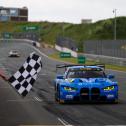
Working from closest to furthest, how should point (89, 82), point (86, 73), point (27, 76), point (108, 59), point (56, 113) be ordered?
point (27, 76) < point (56, 113) < point (89, 82) < point (86, 73) < point (108, 59)

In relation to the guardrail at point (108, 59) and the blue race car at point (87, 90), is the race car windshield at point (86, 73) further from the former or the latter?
the guardrail at point (108, 59)

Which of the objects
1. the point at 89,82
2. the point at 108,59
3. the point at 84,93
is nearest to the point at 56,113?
the point at 84,93

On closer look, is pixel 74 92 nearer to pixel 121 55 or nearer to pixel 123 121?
pixel 123 121

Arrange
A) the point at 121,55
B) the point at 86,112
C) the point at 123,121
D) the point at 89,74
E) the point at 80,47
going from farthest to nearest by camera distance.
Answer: the point at 80,47 < the point at 121,55 < the point at 89,74 < the point at 86,112 < the point at 123,121

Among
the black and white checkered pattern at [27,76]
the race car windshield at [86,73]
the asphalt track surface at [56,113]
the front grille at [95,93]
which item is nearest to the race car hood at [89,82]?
the front grille at [95,93]

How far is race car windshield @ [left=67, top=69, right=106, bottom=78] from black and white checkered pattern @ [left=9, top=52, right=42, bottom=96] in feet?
18.2

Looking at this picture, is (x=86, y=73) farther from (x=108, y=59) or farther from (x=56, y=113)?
(x=108, y=59)

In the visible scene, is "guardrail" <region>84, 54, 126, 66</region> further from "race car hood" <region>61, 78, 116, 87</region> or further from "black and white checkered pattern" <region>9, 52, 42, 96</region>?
"black and white checkered pattern" <region>9, 52, 42, 96</region>

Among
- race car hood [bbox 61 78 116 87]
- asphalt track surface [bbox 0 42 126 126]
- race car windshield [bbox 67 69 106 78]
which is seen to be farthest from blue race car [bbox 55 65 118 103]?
race car windshield [bbox 67 69 106 78]

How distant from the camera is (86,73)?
1888 centimetres

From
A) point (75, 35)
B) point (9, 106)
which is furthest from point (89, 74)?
point (75, 35)

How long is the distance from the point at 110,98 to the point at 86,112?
2403mm

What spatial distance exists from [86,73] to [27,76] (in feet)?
19.4

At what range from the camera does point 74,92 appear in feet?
58.4
